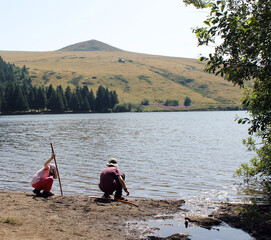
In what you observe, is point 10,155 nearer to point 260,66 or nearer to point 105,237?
point 105,237

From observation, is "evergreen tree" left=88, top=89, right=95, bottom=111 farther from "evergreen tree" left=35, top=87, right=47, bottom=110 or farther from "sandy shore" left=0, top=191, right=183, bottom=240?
"sandy shore" left=0, top=191, right=183, bottom=240

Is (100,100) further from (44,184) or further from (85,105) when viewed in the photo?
(44,184)

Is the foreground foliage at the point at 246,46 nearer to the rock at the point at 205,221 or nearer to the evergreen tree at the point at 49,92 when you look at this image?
the rock at the point at 205,221

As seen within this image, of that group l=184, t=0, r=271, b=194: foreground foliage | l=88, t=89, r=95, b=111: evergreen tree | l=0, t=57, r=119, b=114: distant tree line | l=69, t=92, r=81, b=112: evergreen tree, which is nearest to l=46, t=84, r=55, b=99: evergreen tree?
l=0, t=57, r=119, b=114: distant tree line

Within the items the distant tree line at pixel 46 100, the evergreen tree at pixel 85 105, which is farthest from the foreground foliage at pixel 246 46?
the evergreen tree at pixel 85 105

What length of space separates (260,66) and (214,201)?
8806mm

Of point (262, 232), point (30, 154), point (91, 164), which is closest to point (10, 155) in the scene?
point (30, 154)

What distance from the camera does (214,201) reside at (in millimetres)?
16391

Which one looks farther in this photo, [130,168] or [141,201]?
[130,168]

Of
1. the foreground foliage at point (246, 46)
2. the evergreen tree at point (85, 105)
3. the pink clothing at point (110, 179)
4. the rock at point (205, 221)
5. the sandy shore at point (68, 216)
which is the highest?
the foreground foliage at point (246, 46)

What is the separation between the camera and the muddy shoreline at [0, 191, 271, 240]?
33.7 feet

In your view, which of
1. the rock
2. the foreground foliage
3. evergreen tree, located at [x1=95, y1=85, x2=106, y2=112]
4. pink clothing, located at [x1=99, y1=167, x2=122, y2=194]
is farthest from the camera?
evergreen tree, located at [x1=95, y1=85, x2=106, y2=112]

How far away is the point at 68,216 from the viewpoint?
1225cm

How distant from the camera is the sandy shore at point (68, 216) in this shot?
10180 mm
